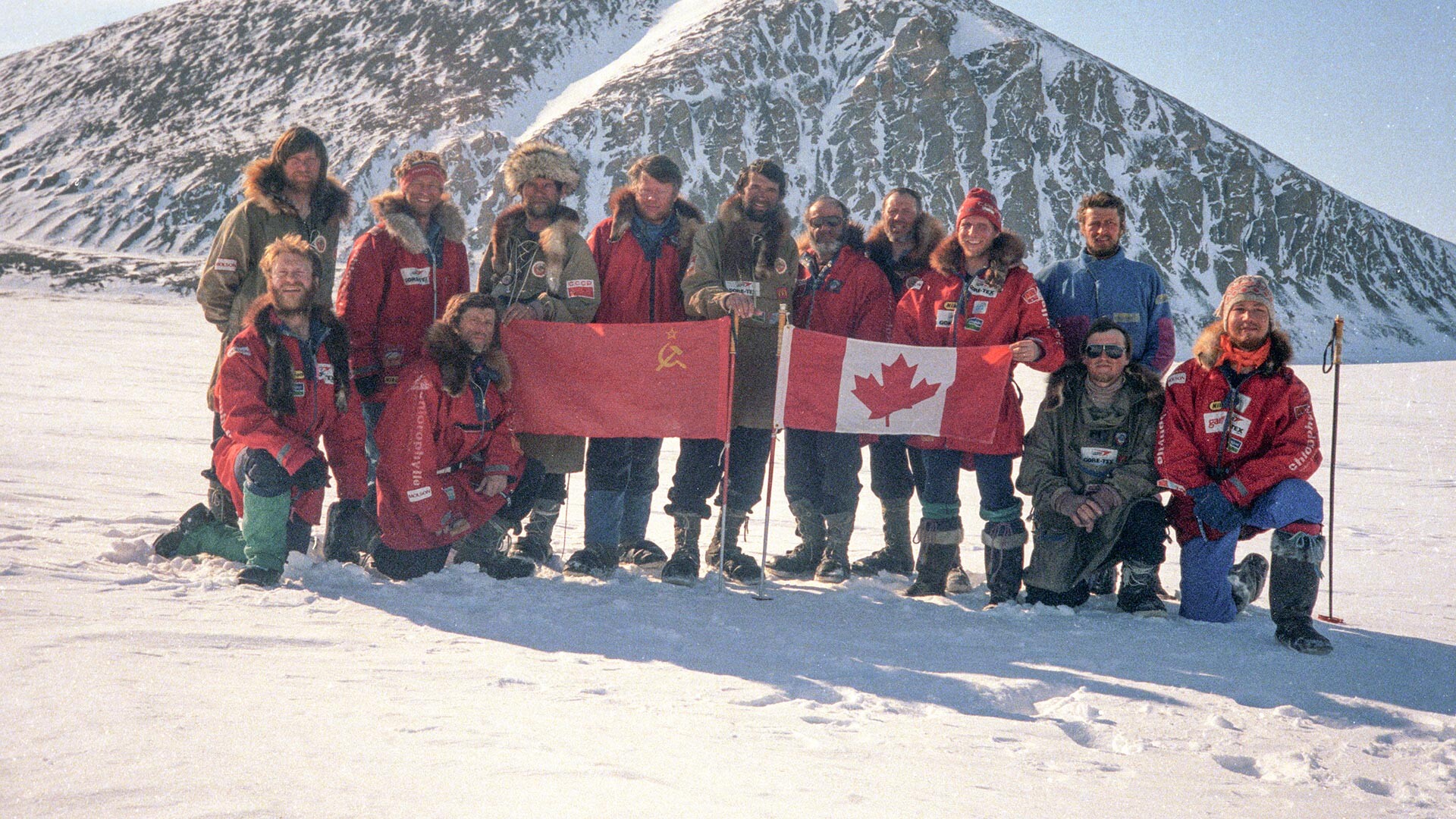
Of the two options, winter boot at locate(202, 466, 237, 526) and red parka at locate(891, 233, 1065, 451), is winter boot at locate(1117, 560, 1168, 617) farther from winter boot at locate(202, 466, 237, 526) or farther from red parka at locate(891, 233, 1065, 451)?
winter boot at locate(202, 466, 237, 526)

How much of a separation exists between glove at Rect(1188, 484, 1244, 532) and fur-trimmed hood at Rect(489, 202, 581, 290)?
3.78 m

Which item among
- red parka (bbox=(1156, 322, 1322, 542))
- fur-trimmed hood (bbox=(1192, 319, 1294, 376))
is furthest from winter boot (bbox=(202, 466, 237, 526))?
fur-trimmed hood (bbox=(1192, 319, 1294, 376))

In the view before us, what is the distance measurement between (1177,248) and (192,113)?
111 metres

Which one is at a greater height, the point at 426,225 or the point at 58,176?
the point at 58,176

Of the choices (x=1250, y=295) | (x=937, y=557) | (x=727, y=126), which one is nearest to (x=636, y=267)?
(x=937, y=557)

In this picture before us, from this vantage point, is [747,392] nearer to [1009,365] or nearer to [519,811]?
[1009,365]

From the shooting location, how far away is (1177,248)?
10450 cm

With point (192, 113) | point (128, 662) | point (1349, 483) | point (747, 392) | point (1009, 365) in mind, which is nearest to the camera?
point (128, 662)

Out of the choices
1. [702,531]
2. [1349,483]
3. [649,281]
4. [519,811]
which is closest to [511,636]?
[519,811]

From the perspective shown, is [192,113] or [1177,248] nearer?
[1177,248]

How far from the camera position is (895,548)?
652 centimetres

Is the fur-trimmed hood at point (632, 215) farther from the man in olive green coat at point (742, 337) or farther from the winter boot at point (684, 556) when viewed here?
the winter boot at point (684, 556)

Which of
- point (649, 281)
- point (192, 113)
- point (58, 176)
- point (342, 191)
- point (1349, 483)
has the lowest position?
point (1349, 483)

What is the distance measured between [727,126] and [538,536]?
355 feet
